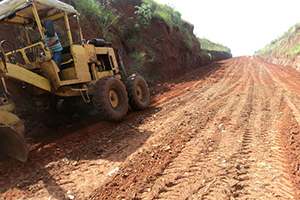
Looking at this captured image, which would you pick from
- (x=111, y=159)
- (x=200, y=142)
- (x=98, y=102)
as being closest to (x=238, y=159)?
(x=200, y=142)

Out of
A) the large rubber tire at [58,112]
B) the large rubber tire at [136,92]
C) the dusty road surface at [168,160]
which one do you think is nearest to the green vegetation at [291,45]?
the large rubber tire at [136,92]

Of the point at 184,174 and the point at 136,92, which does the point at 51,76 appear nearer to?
the point at 136,92

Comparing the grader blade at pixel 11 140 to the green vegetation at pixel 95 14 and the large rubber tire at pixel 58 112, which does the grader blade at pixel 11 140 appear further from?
the green vegetation at pixel 95 14

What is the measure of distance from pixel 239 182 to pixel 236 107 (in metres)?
3.71

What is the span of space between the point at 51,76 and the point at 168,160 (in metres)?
2.92

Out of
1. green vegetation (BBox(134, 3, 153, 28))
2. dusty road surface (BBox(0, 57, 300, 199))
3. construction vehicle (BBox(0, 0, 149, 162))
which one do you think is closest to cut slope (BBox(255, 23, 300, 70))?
green vegetation (BBox(134, 3, 153, 28))

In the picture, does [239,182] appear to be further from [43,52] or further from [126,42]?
[126,42]

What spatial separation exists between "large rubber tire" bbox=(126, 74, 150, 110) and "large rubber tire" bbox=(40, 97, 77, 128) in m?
1.63

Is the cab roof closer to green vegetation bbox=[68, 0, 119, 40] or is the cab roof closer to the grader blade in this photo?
the grader blade

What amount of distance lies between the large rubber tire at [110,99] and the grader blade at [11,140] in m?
1.65

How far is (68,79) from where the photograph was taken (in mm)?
4633

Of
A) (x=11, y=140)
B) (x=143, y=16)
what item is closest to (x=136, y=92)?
(x=11, y=140)

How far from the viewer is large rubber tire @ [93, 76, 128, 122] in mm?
4477

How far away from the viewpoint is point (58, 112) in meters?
5.29
